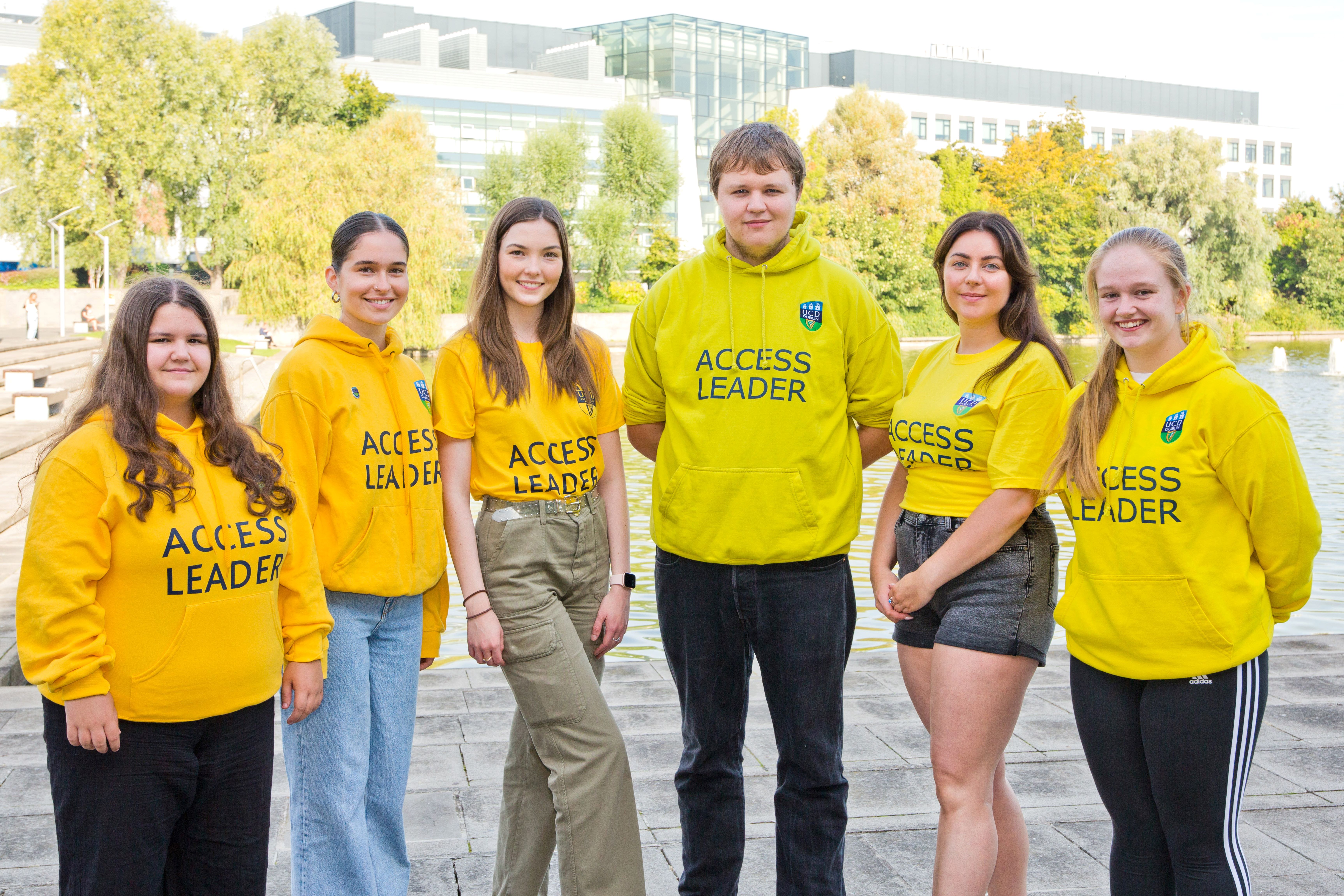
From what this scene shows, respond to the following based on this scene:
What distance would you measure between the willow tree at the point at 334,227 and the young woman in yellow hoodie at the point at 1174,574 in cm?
2370

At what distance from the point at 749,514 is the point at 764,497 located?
0.19 ft

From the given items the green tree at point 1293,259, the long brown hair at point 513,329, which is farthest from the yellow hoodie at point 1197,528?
the green tree at point 1293,259

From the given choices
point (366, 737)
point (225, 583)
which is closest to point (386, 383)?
point (225, 583)

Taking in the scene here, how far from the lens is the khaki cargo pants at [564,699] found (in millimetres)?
2855

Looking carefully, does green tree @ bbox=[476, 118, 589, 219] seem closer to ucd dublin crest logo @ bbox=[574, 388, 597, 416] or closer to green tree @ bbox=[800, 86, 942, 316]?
green tree @ bbox=[800, 86, 942, 316]

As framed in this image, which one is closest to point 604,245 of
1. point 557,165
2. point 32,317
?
point 557,165

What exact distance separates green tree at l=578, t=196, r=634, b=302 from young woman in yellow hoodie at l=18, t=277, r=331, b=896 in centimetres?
4175

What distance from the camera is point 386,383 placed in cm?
288

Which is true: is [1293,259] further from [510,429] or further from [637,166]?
[510,429]

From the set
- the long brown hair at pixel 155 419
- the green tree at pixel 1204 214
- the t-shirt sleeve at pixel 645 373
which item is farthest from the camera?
the green tree at pixel 1204 214

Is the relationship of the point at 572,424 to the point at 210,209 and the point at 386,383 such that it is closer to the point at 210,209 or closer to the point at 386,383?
the point at 386,383

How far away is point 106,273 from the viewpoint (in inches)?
1320

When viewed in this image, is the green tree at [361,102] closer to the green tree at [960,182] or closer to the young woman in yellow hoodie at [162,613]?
the green tree at [960,182]

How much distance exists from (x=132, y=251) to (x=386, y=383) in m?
40.4
